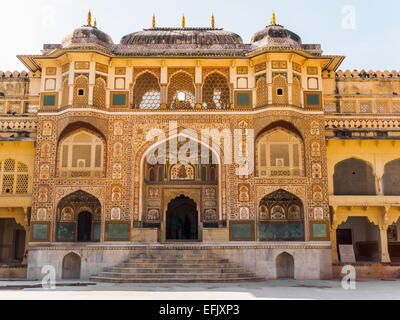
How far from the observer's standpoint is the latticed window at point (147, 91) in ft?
60.8

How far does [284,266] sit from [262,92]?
6.41m

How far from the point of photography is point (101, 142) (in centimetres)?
1777

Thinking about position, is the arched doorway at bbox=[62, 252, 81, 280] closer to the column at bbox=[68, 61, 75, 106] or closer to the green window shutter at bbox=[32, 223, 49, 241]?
the green window shutter at bbox=[32, 223, 49, 241]

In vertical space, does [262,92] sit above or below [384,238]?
above

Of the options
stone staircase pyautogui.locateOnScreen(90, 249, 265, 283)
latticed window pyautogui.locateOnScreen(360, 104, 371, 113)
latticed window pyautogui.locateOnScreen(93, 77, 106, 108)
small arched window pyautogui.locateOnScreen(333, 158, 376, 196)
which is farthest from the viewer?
small arched window pyautogui.locateOnScreen(333, 158, 376, 196)

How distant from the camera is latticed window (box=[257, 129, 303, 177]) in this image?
17.5 meters

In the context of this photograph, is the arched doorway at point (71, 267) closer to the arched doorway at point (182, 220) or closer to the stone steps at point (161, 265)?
the stone steps at point (161, 265)

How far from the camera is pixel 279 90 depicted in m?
17.6

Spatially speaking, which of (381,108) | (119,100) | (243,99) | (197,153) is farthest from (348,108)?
(119,100)

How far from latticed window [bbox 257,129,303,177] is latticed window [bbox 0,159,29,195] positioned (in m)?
8.91

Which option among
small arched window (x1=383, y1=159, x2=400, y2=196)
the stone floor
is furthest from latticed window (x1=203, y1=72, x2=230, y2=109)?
small arched window (x1=383, y1=159, x2=400, y2=196)

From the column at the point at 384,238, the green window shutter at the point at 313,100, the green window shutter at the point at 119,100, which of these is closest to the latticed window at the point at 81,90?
the green window shutter at the point at 119,100

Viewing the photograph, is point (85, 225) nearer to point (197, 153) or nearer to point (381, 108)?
point (197, 153)
